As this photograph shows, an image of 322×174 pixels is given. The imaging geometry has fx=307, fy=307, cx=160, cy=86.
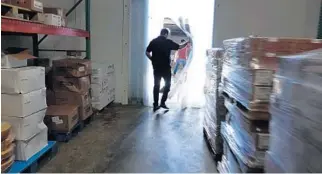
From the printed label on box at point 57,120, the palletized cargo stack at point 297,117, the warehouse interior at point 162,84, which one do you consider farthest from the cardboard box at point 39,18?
the palletized cargo stack at point 297,117

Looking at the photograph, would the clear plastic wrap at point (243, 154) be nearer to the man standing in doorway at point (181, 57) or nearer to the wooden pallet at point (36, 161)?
the wooden pallet at point (36, 161)

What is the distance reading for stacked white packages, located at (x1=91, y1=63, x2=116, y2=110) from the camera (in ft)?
16.8

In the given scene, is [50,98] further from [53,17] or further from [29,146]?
[29,146]

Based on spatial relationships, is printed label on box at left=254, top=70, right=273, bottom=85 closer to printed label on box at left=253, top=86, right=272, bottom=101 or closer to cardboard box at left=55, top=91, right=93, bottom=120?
printed label on box at left=253, top=86, right=272, bottom=101

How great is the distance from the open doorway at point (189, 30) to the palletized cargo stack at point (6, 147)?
3.99 metres

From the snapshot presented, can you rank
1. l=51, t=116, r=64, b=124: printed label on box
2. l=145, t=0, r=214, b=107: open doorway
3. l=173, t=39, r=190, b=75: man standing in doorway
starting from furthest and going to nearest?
l=173, t=39, r=190, b=75: man standing in doorway < l=145, t=0, r=214, b=107: open doorway < l=51, t=116, r=64, b=124: printed label on box

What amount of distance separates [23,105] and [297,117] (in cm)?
229

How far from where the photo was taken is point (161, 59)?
5.77 meters

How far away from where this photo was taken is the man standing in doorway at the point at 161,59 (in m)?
5.73

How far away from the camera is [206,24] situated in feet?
20.2

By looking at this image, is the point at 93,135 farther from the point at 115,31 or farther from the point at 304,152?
the point at 304,152

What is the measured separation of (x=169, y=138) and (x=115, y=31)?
3048 millimetres

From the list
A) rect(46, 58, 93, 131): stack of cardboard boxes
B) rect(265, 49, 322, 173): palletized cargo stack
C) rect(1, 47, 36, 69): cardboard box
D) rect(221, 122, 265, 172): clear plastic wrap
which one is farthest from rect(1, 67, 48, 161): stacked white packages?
rect(265, 49, 322, 173): palletized cargo stack

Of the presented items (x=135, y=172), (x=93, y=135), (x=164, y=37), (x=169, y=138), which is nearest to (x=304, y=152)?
(x=135, y=172)
